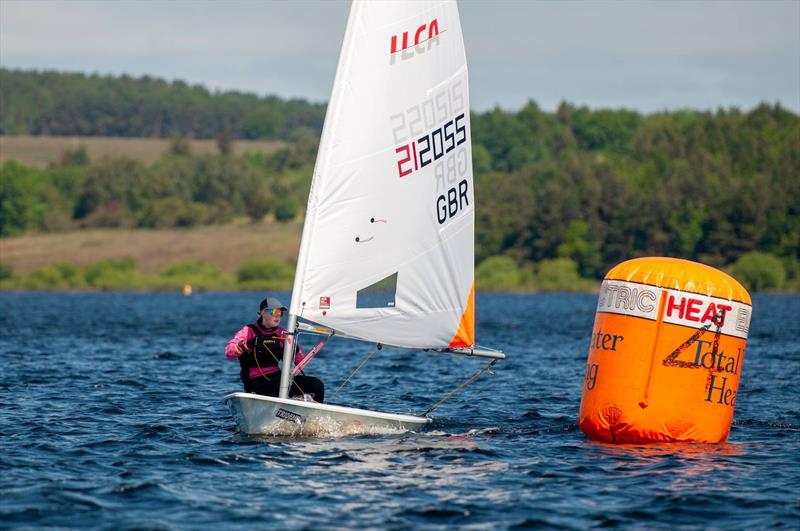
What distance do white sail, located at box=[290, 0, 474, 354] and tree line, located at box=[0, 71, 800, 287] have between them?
325 feet

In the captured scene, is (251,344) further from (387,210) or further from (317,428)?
(387,210)

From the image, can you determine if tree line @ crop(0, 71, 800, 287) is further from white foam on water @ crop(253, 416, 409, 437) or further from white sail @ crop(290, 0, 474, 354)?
white foam on water @ crop(253, 416, 409, 437)

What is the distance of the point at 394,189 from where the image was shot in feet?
59.4

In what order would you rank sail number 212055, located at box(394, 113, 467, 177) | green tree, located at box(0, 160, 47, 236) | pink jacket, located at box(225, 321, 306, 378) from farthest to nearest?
green tree, located at box(0, 160, 47, 236) < sail number 212055, located at box(394, 113, 467, 177) < pink jacket, located at box(225, 321, 306, 378)

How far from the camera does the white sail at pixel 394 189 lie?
17.5 metres

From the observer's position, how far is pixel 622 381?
16.6m

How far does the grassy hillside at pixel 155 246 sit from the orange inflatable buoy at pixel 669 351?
111 meters

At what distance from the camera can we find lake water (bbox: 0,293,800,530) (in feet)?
43.3

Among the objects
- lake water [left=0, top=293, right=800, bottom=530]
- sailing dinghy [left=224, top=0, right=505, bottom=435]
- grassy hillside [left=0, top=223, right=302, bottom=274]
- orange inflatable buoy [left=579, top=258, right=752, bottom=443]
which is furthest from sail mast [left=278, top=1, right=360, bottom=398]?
grassy hillside [left=0, top=223, right=302, bottom=274]

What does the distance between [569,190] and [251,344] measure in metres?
112

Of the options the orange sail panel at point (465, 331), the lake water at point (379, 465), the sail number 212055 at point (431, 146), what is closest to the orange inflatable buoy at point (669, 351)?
the lake water at point (379, 465)

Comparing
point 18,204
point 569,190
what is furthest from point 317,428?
point 18,204

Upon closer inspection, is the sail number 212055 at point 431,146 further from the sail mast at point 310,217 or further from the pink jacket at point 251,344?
the pink jacket at point 251,344

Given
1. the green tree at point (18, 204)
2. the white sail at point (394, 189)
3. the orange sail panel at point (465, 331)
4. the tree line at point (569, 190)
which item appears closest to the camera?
the white sail at point (394, 189)
